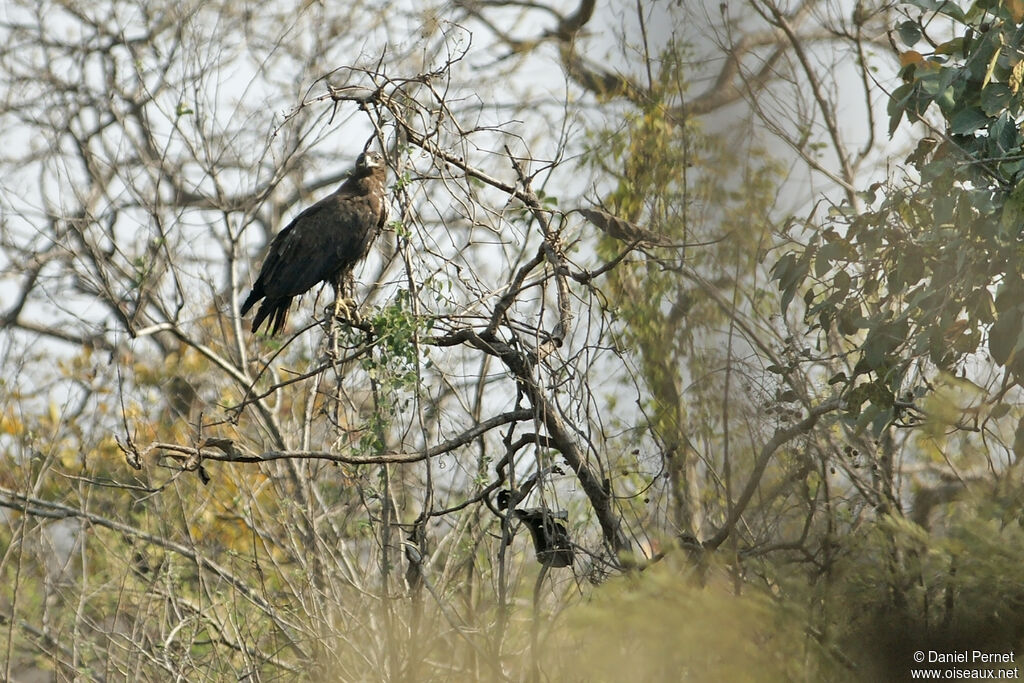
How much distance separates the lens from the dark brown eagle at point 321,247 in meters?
3.96

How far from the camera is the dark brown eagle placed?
3.96m

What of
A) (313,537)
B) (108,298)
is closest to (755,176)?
(313,537)

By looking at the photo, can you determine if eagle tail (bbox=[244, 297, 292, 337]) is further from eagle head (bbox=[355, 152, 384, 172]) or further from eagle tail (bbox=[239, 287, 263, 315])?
eagle head (bbox=[355, 152, 384, 172])

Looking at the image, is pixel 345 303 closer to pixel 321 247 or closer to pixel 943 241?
pixel 321 247

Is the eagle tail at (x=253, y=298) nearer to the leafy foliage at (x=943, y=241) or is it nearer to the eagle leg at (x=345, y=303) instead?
the eagle leg at (x=345, y=303)

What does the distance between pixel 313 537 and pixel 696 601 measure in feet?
7.36

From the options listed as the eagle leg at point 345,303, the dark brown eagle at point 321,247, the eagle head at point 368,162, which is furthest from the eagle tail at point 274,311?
the eagle head at point 368,162

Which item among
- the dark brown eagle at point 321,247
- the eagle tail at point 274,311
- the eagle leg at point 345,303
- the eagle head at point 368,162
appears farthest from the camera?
the eagle head at point 368,162

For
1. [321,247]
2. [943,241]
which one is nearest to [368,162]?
[321,247]

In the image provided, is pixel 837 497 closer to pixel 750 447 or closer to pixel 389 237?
pixel 750 447

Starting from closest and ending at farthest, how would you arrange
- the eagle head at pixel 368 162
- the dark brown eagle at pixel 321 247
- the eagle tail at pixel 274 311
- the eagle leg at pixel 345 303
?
the eagle leg at pixel 345 303, the dark brown eagle at pixel 321 247, the eagle tail at pixel 274 311, the eagle head at pixel 368 162

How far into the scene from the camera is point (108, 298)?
206 inches

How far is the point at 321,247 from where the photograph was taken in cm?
397

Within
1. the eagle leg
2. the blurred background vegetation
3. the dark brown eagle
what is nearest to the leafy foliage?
the blurred background vegetation
